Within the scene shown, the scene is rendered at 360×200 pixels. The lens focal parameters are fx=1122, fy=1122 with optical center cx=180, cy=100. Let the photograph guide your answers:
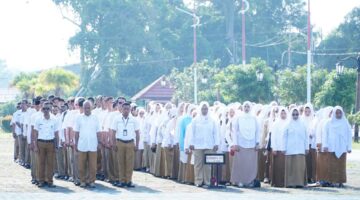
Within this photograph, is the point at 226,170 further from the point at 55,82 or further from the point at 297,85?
the point at 55,82

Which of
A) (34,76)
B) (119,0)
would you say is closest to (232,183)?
(34,76)

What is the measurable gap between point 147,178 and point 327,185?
5025 mm

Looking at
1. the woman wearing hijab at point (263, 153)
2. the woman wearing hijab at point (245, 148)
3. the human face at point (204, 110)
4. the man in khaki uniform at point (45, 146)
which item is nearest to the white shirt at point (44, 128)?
the man in khaki uniform at point (45, 146)

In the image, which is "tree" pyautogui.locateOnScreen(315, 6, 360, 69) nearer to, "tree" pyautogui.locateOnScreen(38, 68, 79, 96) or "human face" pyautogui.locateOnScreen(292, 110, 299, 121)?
"tree" pyautogui.locateOnScreen(38, 68, 79, 96)

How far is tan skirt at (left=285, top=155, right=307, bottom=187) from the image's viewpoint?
26.4m

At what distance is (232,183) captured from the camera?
26.7 m

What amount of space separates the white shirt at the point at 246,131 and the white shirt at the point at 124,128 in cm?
249

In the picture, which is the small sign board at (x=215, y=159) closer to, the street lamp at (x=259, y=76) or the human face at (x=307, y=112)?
the human face at (x=307, y=112)

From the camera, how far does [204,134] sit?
1024 inches

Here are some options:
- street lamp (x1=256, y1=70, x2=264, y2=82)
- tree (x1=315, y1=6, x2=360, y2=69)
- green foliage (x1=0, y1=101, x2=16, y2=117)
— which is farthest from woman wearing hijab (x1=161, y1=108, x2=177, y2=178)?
green foliage (x1=0, y1=101, x2=16, y2=117)

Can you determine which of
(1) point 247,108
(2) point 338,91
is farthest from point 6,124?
(1) point 247,108

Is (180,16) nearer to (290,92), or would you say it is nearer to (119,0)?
(119,0)

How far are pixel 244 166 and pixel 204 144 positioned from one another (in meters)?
1.15

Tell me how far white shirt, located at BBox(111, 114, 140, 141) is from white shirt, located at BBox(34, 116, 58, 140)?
1432mm
